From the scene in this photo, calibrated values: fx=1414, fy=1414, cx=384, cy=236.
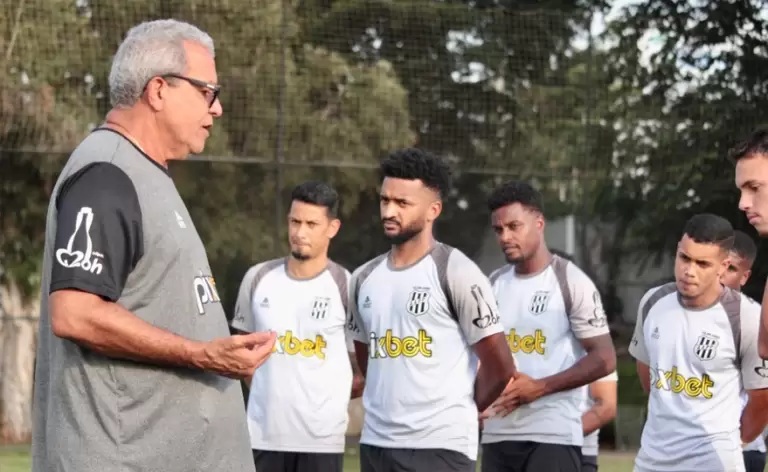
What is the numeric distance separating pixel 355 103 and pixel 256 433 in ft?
25.2

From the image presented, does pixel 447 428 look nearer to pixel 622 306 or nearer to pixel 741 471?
pixel 741 471

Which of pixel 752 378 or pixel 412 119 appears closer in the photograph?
pixel 752 378

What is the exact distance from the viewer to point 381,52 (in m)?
14.8

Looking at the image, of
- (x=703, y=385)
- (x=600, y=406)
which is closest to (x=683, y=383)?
(x=703, y=385)

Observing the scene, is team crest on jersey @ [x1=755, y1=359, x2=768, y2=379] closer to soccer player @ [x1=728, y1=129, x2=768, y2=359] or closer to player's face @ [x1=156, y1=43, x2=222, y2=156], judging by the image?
soccer player @ [x1=728, y1=129, x2=768, y2=359]

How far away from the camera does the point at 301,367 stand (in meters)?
7.60

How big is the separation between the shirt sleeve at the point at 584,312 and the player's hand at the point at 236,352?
157 inches

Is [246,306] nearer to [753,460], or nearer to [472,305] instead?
[472,305]

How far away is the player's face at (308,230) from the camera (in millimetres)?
7887

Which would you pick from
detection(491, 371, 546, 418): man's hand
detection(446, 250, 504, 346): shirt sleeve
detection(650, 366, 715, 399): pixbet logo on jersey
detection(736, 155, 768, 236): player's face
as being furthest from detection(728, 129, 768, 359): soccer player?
detection(491, 371, 546, 418): man's hand

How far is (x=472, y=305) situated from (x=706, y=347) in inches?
47.9

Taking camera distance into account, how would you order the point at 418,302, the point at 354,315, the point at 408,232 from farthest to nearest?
the point at 354,315
the point at 408,232
the point at 418,302

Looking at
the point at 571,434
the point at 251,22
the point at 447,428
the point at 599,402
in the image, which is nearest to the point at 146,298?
the point at 447,428

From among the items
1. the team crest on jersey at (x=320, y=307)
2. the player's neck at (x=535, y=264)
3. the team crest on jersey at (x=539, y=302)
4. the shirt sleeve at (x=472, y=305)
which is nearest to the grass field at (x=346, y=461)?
the team crest on jersey at (x=320, y=307)
